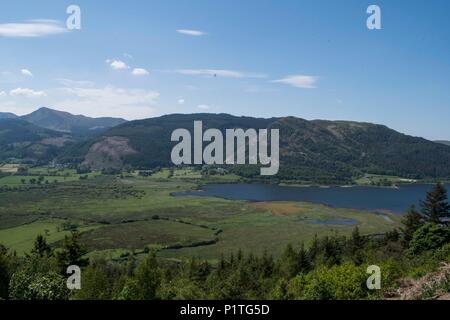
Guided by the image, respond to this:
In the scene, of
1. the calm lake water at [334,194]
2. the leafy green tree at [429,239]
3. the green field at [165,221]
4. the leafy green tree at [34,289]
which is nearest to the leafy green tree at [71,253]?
the leafy green tree at [34,289]

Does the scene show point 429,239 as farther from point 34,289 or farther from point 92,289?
point 34,289

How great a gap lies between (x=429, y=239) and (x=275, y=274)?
14302 millimetres

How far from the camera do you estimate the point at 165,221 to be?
336 feet

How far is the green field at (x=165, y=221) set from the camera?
79938 mm

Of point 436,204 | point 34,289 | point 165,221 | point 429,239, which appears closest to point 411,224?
point 436,204

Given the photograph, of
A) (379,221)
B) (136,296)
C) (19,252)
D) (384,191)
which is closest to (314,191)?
(384,191)

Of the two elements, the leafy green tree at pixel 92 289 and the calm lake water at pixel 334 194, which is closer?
the leafy green tree at pixel 92 289

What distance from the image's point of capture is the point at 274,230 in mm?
91250

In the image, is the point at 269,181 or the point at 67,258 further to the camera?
the point at 269,181

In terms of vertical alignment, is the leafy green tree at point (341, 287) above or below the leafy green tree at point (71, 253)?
above

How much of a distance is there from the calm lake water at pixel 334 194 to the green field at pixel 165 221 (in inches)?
391

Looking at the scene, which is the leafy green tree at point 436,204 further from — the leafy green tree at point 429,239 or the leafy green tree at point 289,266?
the leafy green tree at point 289,266

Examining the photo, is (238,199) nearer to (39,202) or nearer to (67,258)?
(39,202)
